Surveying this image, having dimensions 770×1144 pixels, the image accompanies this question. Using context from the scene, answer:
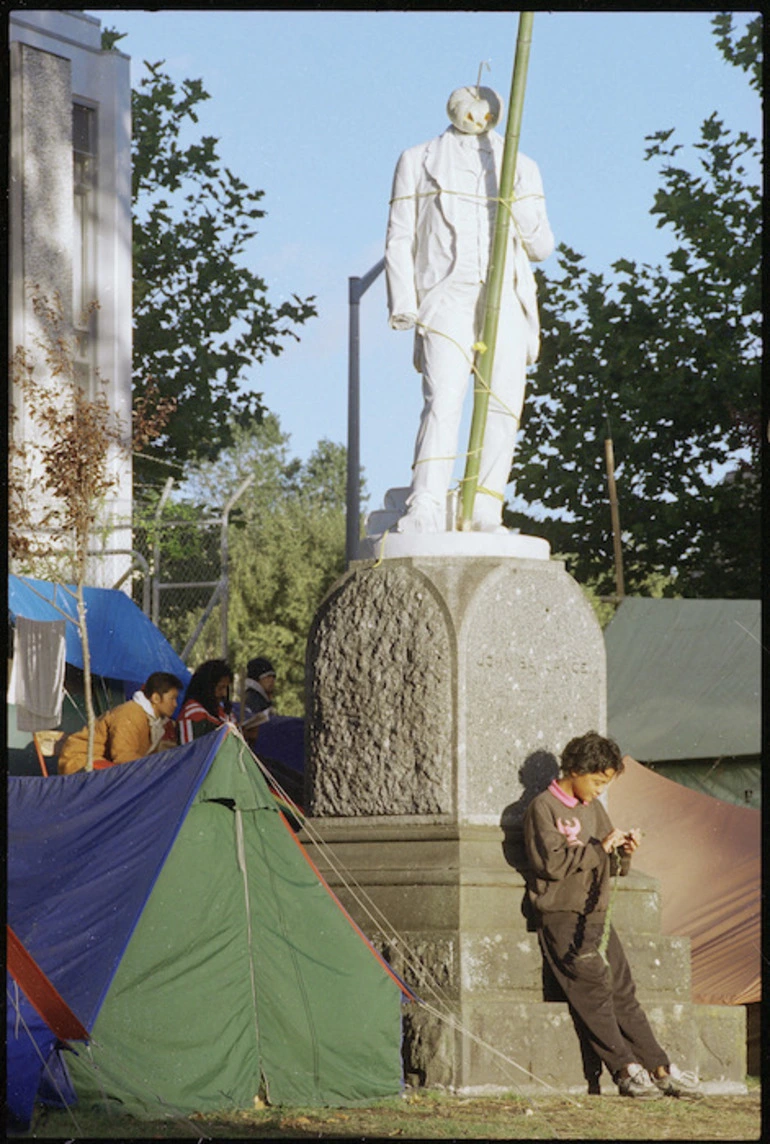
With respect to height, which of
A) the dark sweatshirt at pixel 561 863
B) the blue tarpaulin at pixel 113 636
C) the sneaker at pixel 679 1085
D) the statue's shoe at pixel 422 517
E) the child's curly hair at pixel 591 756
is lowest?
the sneaker at pixel 679 1085

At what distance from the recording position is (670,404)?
19828mm

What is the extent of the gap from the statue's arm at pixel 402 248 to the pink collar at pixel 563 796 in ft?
7.67

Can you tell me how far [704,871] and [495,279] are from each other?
3.82m

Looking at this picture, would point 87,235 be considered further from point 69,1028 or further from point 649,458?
point 69,1028


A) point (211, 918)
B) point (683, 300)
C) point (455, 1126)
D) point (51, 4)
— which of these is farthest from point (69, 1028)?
point (683, 300)

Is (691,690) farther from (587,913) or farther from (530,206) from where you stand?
(587,913)

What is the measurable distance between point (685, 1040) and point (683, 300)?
12503 millimetres

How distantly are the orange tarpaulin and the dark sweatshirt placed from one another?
5.69 ft

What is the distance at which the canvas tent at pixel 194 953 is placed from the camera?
759 cm

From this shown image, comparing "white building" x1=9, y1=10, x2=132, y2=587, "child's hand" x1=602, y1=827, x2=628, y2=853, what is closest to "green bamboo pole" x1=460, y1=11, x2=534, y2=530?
"child's hand" x1=602, y1=827, x2=628, y2=853

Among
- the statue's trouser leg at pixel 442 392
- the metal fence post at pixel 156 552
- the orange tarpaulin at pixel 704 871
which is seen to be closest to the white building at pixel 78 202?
the metal fence post at pixel 156 552

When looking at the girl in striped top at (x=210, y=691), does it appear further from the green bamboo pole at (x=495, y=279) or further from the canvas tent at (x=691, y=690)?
the canvas tent at (x=691, y=690)

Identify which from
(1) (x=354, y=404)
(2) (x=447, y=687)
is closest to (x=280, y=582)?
(1) (x=354, y=404)

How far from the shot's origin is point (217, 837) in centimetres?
830
